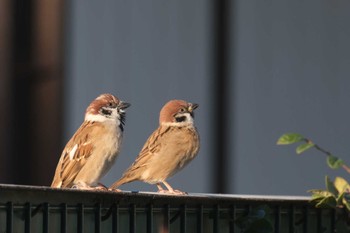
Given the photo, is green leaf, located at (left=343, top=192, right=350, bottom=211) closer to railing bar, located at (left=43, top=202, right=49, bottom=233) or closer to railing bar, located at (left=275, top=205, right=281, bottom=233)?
railing bar, located at (left=275, top=205, right=281, bottom=233)

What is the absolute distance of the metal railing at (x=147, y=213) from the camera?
286cm

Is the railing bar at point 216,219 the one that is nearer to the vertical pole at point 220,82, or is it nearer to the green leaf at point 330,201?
the green leaf at point 330,201

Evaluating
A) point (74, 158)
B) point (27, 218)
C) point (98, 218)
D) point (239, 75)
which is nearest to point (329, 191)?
point (98, 218)

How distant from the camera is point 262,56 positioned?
9406 millimetres

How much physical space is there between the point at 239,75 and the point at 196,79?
1.74 feet

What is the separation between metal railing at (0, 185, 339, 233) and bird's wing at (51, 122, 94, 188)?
2001 millimetres

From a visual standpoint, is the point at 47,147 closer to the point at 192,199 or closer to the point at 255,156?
the point at 255,156

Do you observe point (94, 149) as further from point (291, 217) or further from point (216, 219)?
point (216, 219)

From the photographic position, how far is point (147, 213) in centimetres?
317

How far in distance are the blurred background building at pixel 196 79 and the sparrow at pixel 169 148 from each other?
4.25 ft

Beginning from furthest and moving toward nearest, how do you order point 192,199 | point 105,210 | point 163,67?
point 163,67, point 192,199, point 105,210

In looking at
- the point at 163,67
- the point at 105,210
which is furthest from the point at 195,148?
the point at 105,210

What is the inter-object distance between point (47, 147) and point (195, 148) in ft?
4.82

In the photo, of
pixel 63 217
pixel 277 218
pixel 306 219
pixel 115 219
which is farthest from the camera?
pixel 306 219
